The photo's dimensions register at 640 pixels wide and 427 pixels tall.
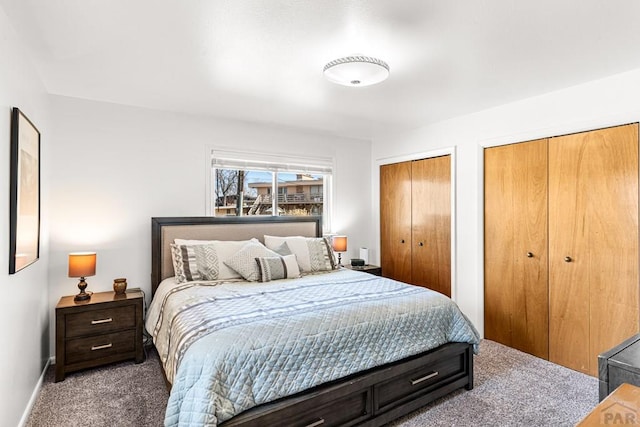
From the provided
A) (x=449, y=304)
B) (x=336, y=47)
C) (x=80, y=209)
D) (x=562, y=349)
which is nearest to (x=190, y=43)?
(x=336, y=47)

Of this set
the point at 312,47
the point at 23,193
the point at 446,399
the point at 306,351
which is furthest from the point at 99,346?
the point at 312,47

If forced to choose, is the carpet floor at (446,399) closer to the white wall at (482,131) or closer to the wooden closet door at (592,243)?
the wooden closet door at (592,243)

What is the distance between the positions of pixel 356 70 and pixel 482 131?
1.95m

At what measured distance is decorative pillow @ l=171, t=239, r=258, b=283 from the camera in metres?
3.13

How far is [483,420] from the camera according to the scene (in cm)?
221

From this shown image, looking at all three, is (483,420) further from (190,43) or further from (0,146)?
(0,146)

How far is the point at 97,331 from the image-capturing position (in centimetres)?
287

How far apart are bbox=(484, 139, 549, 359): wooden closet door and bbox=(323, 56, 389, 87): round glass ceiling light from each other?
1.81 meters

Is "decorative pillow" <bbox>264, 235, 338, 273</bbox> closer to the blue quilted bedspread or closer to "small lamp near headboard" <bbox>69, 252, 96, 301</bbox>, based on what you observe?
the blue quilted bedspread

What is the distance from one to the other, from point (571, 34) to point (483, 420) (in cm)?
240

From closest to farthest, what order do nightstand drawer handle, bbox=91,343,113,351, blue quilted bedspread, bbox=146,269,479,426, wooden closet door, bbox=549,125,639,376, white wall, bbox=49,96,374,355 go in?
blue quilted bedspread, bbox=146,269,479,426, wooden closet door, bbox=549,125,639,376, nightstand drawer handle, bbox=91,343,113,351, white wall, bbox=49,96,374,355

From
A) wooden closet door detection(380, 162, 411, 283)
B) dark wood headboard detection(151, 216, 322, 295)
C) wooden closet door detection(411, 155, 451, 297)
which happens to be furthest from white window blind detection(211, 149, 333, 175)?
wooden closet door detection(411, 155, 451, 297)

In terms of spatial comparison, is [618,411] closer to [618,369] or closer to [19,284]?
[618,369]

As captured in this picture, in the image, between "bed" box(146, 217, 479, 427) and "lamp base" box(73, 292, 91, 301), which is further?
"lamp base" box(73, 292, 91, 301)
